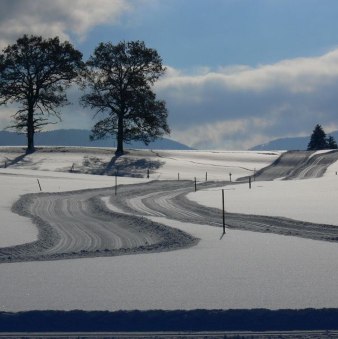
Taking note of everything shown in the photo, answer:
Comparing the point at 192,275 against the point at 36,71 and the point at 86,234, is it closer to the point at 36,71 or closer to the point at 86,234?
the point at 86,234

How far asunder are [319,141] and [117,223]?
61.7 m

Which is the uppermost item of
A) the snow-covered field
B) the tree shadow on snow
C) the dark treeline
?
the tree shadow on snow

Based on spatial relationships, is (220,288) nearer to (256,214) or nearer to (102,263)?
(102,263)

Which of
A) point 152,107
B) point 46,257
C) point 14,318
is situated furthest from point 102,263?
point 152,107

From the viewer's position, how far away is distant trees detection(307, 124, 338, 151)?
77037 mm

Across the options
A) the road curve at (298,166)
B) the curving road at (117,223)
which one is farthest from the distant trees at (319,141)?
the curving road at (117,223)

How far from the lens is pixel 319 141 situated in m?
77.1

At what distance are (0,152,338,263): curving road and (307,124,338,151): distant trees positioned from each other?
47.2 metres

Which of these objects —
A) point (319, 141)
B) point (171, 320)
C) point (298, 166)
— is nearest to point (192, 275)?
point (171, 320)

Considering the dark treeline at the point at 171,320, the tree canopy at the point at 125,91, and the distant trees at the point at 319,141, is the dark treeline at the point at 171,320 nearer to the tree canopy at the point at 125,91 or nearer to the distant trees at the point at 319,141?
the tree canopy at the point at 125,91

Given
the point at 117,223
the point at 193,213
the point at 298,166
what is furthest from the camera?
the point at 298,166

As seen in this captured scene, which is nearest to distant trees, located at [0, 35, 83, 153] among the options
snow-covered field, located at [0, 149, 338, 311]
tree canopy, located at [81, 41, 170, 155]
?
tree canopy, located at [81, 41, 170, 155]

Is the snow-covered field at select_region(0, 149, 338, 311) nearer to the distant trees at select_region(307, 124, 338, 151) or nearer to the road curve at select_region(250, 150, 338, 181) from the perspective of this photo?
the road curve at select_region(250, 150, 338, 181)

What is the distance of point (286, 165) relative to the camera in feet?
172
